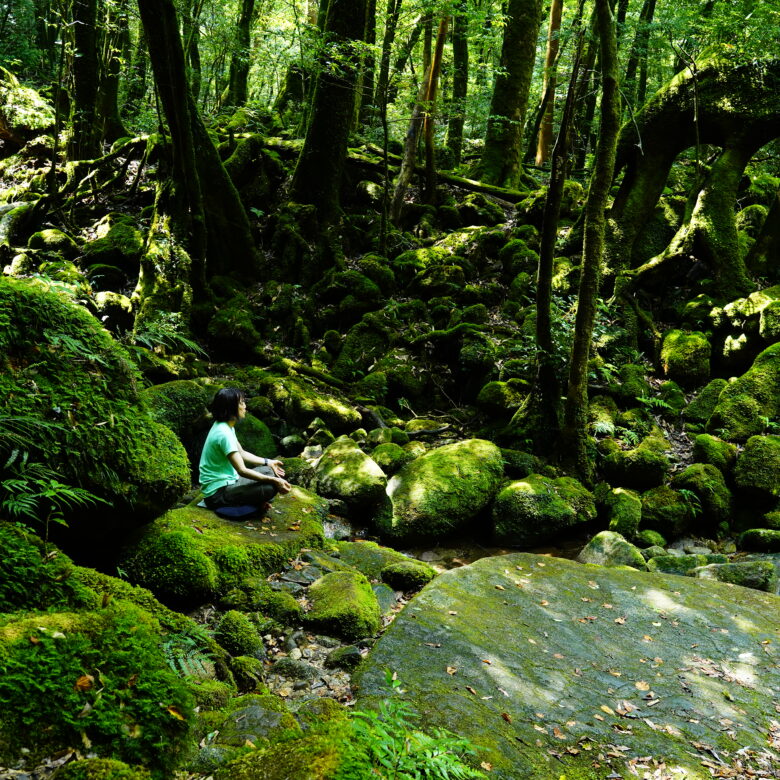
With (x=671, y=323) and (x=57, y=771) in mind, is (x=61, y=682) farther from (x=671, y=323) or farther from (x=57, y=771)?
(x=671, y=323)

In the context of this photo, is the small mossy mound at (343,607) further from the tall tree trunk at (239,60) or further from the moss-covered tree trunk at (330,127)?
the tall tree trunk at (239,60)

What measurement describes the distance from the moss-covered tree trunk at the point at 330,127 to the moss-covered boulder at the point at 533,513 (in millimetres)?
8542

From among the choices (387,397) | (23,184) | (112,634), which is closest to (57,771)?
(112,634)

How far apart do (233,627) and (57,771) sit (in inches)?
82.6

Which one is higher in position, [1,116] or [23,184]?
[1,116]

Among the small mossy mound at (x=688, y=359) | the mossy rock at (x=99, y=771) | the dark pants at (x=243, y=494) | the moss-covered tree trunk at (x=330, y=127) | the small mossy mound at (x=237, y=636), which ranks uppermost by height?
the moss-covered tree trunk at (x=330, y=127)

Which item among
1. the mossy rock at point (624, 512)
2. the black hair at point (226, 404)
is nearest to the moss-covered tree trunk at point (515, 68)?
the mossy rock at point (624, 512)

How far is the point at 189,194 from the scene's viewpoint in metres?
11.4

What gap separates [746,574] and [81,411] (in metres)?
7.13

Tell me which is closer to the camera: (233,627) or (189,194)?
(233,627)

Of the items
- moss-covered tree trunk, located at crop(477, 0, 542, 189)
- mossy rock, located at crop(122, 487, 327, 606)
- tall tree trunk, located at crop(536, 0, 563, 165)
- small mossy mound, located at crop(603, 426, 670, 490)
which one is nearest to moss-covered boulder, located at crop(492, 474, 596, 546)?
small mossy mound, located at crop(603, 426, 670, 490)

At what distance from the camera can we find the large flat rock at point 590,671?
3.31m

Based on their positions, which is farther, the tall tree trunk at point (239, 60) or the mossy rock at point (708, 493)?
the tall tree trunk at point (239, 60)

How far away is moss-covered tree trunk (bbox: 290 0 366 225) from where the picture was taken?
13008 mm
